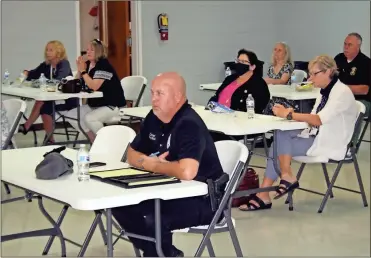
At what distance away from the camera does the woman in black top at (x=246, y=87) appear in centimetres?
588

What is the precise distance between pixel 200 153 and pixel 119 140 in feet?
2.84

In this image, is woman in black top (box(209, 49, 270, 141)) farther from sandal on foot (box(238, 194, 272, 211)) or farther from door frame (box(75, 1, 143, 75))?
door frame (box(75, 1, 143, 75))

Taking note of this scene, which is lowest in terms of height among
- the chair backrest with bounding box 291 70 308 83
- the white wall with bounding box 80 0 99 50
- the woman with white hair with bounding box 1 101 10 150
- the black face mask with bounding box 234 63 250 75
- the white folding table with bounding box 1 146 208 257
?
the woman with white hair with bounding box 1 101 10 150

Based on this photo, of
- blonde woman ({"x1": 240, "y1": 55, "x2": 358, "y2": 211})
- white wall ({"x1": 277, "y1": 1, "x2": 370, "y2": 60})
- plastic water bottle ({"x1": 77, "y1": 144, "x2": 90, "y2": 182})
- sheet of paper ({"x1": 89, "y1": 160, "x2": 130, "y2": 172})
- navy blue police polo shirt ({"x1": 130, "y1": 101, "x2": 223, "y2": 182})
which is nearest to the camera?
plastic water bottle ({"x1": 77, "y1": 144, "x2": 90, "y2": 182})

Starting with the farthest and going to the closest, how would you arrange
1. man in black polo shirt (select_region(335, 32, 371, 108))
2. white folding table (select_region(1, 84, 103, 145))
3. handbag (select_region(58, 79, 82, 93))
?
man in black polo shirt (select_region(335, 32, 371, 108))
handbag (select_region(58, 79, 82, 93))
white folding table (select_region(1, 84, 103, 145))

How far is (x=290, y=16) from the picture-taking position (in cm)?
1092

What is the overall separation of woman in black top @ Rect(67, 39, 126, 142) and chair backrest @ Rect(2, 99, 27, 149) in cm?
157

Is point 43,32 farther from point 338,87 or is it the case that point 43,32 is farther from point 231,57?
point 338,87

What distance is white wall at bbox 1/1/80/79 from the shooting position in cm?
888

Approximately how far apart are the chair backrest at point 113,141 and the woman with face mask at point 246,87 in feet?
6.82

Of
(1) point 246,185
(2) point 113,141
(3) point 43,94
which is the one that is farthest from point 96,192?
(3) point 43,94

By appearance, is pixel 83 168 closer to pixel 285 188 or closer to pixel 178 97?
pixel 178 97

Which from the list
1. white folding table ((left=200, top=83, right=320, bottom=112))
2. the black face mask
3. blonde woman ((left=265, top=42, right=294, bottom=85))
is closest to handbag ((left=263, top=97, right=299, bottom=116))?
white folding table ((left=200, top=83, right=320, bottom=112))

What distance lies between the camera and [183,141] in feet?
10.6
